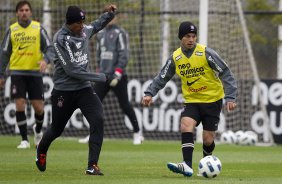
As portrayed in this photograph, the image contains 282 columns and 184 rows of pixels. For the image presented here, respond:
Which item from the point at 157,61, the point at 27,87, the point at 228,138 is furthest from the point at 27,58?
the point at 157,61

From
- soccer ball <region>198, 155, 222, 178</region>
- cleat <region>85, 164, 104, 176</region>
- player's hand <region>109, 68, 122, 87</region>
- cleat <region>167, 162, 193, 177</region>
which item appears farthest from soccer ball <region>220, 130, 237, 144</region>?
cleat <region>85, 164, 104, 176</region>

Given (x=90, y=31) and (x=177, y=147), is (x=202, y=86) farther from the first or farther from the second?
(x=177, y=147)

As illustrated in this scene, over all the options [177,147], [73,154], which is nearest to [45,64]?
[73,154]

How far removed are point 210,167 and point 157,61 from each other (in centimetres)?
1075

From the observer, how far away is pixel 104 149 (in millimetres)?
17078

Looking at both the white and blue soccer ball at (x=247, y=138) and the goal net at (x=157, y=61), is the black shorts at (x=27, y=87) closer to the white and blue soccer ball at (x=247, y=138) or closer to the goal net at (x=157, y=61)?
the goal net at (x=157, y=61)

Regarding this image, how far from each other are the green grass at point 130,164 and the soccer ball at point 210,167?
0.40 ft

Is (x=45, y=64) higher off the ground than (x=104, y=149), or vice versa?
(x=45, y=64)

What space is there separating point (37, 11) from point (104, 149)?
20.3 feet

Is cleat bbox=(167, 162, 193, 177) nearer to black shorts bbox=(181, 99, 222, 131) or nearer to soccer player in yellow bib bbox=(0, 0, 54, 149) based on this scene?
black shorts bbox=(181, 99, 222, 131)

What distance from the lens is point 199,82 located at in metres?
12.1

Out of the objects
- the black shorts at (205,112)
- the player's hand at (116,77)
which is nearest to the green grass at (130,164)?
the black shorts at (205,112)

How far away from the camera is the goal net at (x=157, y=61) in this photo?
20453mm

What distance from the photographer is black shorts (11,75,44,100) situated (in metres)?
16.6
